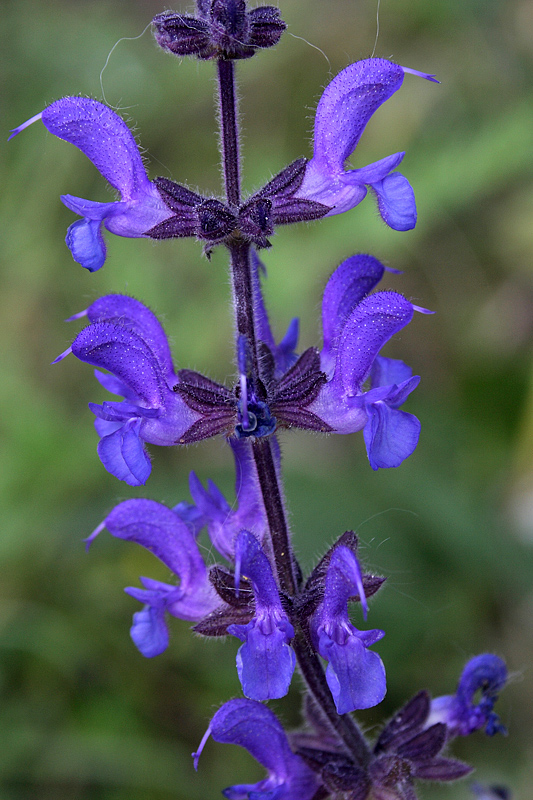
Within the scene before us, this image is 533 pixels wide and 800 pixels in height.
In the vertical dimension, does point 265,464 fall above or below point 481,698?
above

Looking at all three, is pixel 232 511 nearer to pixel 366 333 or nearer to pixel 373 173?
pixel 366 333

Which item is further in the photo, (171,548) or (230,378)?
(230,378)

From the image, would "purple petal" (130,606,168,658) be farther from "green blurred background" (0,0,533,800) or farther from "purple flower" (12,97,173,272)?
"green blurred background" (0,0,533,800)

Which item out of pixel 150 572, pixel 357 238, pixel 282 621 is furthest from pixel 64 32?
pixel 282 621

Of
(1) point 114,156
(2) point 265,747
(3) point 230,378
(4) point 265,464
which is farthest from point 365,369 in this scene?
(3) point 230,378

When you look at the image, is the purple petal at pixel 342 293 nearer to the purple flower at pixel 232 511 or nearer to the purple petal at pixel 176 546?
the purple flower at pixel 232 511

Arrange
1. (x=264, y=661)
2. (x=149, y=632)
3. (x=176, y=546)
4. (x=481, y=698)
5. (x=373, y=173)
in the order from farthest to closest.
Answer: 1. (x=481, y=698)
2. (x=176, y=546)
3. (x=149, y=632)
4. (x=373, y=173)
5. (x=264, y=661)
